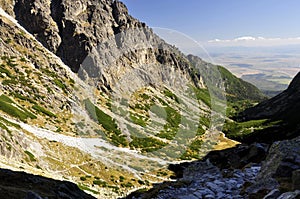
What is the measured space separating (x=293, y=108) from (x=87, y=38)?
151 meters

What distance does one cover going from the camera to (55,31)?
190 meters

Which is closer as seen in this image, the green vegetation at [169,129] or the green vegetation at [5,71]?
the green vegetation at [5,71]

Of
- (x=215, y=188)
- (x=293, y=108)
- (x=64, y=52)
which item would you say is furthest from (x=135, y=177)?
(x=293, y=108)

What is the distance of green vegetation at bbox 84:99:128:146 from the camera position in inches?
4593

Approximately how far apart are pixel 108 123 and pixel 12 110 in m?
55.8

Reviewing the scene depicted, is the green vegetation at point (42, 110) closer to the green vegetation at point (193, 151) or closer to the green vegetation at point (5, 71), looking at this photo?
the green vegetation at point (5, 71)

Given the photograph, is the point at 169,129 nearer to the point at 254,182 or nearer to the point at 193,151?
the point at 193,151

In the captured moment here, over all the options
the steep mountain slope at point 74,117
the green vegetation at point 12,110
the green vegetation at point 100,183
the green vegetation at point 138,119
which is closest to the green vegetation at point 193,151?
the steep mountain slope at point 74,117

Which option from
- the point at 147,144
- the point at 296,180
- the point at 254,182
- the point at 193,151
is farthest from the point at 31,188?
the point at 193,151

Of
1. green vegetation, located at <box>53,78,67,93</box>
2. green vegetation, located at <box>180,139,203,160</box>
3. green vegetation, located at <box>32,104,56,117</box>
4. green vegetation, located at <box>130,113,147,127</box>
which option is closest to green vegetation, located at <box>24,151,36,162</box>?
green vegetation, located at <box>32,104,56,117</box>

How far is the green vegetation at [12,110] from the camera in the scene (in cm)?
8319

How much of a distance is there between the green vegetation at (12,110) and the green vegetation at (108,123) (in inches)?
1361

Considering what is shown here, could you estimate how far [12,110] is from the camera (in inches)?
3361

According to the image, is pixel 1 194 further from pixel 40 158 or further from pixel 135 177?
pixel 135 177
